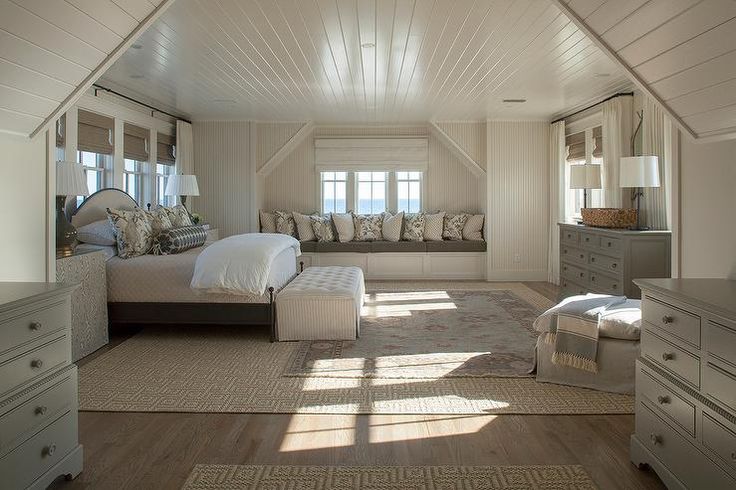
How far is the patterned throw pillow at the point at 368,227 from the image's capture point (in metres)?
9.10

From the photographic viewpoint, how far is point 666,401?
7.52 feet

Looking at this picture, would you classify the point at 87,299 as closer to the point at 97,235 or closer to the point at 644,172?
the point at 97,235

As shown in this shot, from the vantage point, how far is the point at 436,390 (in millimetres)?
3672

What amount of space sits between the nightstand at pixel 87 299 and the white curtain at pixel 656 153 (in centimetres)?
474

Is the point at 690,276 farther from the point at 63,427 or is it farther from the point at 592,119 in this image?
the point at 592,119

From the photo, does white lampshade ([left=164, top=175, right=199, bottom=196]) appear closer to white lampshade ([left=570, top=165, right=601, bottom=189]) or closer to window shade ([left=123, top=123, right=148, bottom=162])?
window shade ([left=123, top=123, right=148, bottom=162])

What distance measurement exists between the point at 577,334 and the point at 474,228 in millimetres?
5487

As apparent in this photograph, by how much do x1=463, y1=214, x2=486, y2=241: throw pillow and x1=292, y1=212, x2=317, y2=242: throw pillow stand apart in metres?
2.21

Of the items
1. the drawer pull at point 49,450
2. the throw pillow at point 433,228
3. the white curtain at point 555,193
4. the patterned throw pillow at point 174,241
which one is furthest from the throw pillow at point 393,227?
the drawer pull at point 49,450

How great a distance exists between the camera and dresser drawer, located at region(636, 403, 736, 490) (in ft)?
6.36

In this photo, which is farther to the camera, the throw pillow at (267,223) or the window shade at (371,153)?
the window shade at (371,153)

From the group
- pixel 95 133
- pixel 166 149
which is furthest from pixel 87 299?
pixel 166 149

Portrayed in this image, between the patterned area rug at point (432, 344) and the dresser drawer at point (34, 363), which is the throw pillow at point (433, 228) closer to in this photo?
the patterned area rug at point (432, 344)

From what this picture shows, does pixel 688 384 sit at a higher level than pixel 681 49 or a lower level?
lower
